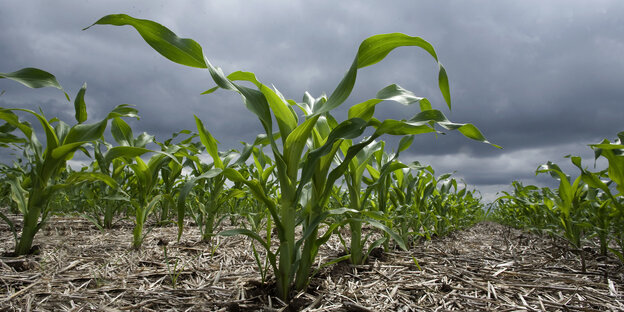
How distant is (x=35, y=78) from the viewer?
5.01ft

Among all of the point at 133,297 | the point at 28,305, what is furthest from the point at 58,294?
the point at 133,297

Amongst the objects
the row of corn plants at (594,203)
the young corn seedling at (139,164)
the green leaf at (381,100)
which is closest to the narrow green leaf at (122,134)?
the young corn seedling at (139,164)

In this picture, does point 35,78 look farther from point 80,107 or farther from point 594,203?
point 594,203

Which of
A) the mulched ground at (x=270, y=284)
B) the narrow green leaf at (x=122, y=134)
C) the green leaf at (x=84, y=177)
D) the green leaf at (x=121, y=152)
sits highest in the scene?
the narrow green leaf at (x=122, y=134)

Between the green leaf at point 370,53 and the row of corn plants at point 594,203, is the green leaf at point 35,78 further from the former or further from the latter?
the row of corn plants at point 594,203

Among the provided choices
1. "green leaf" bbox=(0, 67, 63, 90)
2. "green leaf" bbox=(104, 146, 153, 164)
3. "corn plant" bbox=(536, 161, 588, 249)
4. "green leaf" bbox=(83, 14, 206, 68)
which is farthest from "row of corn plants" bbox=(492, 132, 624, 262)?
"green leaf" bbox=(0, 67, 63, 90)

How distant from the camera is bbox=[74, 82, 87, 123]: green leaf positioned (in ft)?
6.03

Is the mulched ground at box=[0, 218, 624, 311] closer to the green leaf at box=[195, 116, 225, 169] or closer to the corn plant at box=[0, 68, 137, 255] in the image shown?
the corn plant at box=[0, 68, 137, 255]

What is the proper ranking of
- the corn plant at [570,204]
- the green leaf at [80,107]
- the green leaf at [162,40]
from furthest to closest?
the corn plant at [570,204]
the green leaf at [80,107]
the green leaf at [162,40]

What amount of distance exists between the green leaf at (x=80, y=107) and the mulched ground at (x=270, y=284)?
754 mm

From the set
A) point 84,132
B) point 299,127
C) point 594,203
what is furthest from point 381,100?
point 594,203

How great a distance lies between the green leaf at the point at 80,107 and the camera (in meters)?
1.84

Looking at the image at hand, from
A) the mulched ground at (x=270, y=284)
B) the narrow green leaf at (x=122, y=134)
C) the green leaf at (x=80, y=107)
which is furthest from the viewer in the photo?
the narrow green leaf at (x=122, y=134)

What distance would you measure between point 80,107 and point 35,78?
0.33 m
